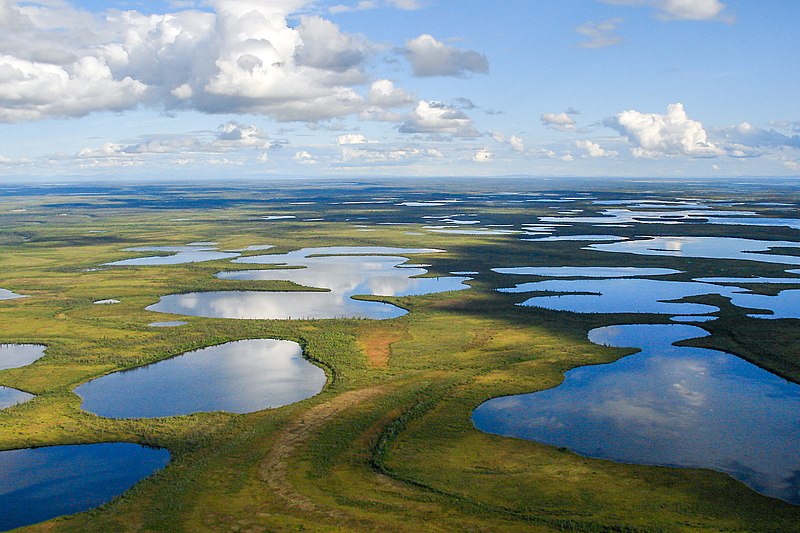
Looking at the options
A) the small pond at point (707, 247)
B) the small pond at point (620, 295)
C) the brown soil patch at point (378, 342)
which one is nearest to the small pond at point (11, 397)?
the brown soil patch at point (378, 342)

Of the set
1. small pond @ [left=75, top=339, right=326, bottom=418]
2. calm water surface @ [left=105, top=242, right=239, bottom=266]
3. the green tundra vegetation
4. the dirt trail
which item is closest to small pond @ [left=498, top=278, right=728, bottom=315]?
the green tundra vegetation

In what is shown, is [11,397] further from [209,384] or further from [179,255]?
[179,255]

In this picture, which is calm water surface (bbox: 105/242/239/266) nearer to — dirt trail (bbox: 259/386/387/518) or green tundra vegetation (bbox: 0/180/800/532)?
green tundra vegetation (bbox: 0/180/800/532)

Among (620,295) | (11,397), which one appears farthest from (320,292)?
(11,397)

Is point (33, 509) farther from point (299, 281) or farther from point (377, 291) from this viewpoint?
point (299, 281)

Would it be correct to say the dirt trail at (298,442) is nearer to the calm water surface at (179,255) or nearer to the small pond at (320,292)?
the small pond at (320,292)

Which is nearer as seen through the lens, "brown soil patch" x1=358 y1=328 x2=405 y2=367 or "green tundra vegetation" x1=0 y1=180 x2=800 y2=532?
"green tundra vegetation" x1=0 y1=180 x2=800 y2=532
